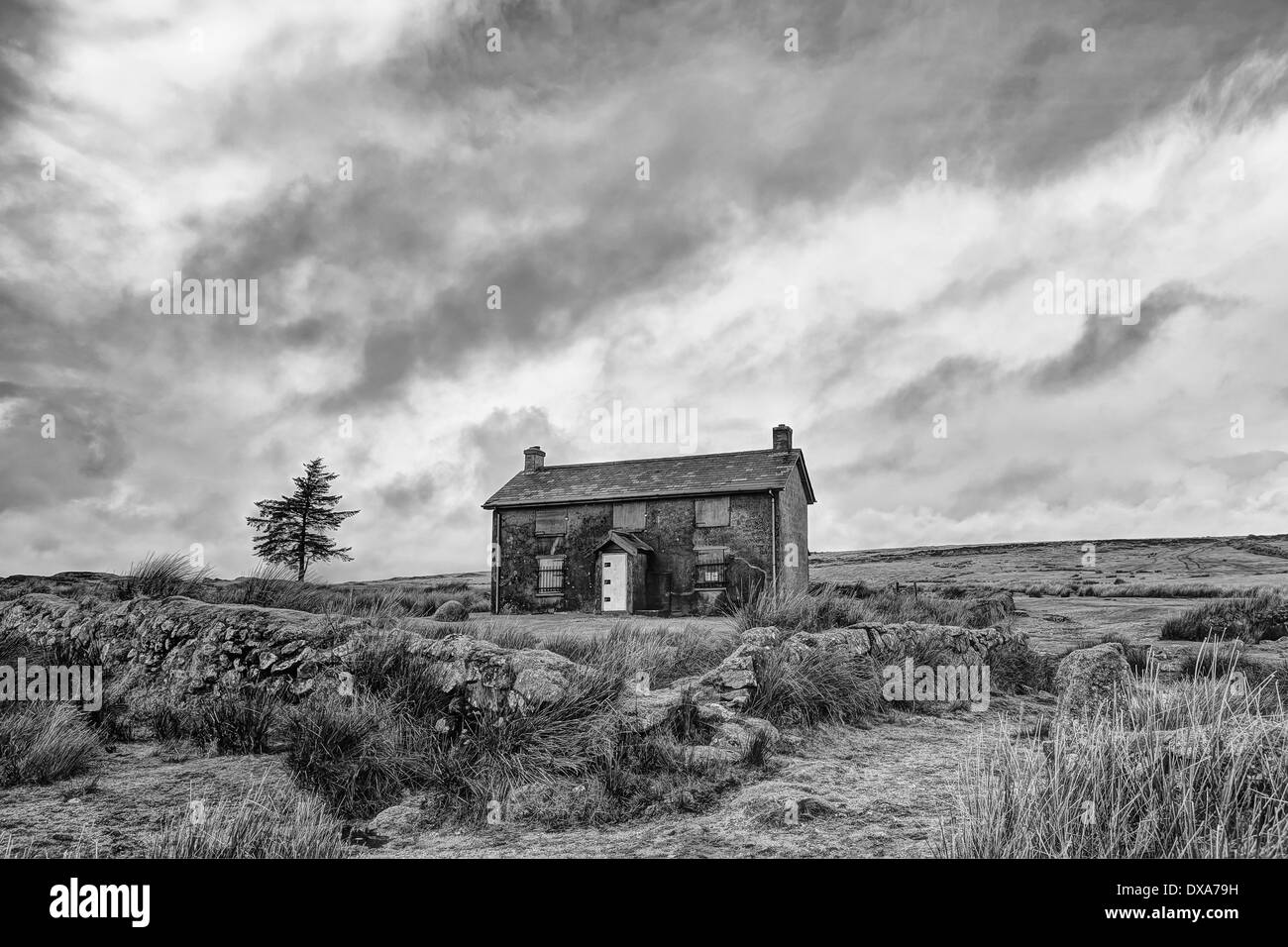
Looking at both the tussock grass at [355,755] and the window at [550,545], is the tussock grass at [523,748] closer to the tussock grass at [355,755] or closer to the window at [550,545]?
the tussock grass at [355,755]

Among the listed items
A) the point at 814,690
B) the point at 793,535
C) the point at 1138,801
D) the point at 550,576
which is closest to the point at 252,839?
the point at 1138,801

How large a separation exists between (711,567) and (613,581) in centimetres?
351

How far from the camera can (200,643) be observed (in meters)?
8.06

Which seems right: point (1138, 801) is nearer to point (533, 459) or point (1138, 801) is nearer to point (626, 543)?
point (626, 543)

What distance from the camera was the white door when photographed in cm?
2693

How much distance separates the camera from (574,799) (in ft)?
16.6

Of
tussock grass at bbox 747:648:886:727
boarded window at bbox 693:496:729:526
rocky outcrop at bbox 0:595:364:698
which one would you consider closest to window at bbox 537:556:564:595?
boarded window at bbox 693:496:729:526
